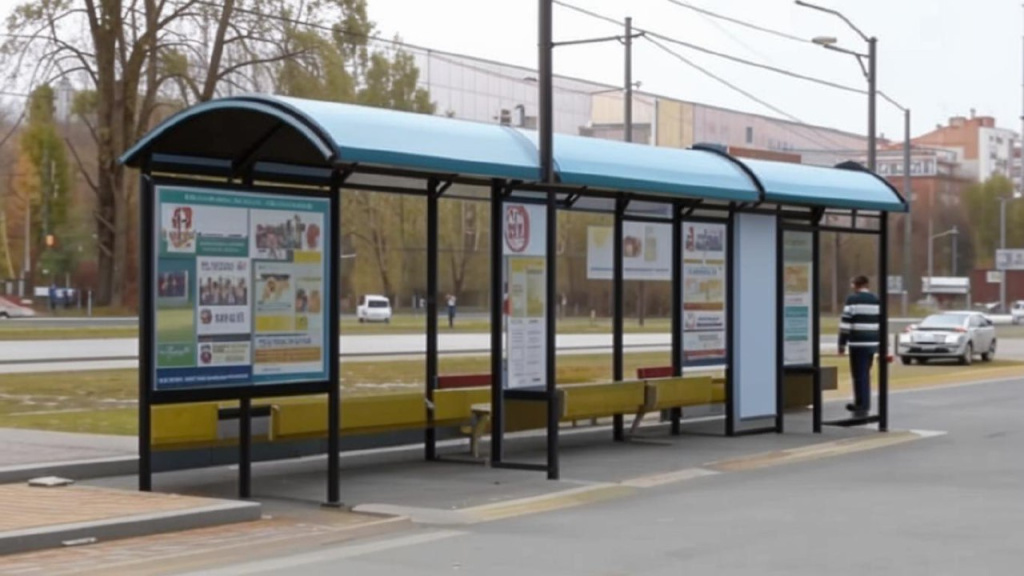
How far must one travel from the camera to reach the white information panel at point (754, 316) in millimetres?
19500

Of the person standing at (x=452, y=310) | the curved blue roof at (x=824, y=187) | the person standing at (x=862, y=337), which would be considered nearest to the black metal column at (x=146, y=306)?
the curved blue roof at (x=824, y=187)

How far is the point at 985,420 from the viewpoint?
74.9ft

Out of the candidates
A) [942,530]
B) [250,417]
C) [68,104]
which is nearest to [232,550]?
[250,417]

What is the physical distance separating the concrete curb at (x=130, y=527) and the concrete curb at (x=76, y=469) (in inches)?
94.8

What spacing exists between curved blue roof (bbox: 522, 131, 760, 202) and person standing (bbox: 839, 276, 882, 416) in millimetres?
3317

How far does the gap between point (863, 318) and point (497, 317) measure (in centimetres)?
741

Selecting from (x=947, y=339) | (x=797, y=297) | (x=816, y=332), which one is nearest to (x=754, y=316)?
(x=797, y=297)

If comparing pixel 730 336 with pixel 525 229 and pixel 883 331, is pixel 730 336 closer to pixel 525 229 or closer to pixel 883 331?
pixel 883 331

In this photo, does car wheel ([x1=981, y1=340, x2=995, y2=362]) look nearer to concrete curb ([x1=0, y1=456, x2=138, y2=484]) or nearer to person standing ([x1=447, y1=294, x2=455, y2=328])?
person standing ([x1=447, y1=294, x2=455, y2=328])

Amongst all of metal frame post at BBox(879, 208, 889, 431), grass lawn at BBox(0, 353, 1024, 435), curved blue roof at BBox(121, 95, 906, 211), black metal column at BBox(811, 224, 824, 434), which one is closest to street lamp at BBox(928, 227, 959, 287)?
grass lawn at BBox(0, 353, 1024, 435)

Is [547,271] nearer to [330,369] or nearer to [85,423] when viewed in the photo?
[330,369]

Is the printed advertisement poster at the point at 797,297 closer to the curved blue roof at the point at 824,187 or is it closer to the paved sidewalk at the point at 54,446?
the curved blue roof at the point at 824,187

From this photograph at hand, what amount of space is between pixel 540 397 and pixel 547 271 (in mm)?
1276

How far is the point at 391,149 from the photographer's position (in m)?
13.1
